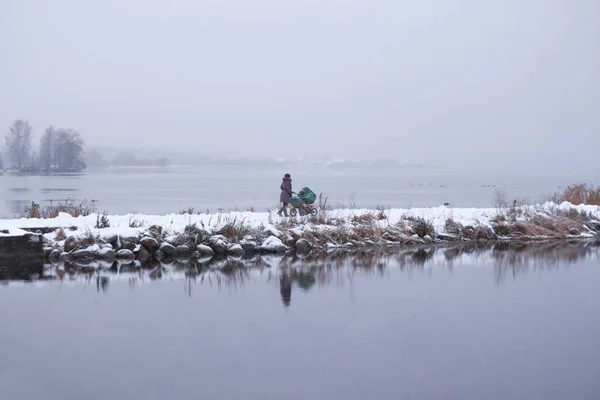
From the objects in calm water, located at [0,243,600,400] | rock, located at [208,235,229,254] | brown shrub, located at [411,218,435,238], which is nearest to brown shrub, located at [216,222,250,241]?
rock, located at [208,235,229,254]

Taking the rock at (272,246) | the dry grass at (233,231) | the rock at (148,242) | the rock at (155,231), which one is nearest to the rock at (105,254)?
the rock at (148,242)

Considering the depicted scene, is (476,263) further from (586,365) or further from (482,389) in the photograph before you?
(482,389)

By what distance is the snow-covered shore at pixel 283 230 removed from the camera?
17500mm

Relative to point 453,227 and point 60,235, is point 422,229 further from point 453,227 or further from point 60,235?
point 60,235

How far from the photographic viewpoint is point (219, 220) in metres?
19.3

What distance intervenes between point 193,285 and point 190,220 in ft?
17.3

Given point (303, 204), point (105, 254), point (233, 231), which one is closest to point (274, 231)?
point (233, 231)

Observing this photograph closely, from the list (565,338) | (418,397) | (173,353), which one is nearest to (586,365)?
(565,338)

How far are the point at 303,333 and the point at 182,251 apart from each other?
8108mm

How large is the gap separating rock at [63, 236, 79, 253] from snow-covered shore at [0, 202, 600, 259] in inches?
1.0

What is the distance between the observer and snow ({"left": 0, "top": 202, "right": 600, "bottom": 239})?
17.8 m

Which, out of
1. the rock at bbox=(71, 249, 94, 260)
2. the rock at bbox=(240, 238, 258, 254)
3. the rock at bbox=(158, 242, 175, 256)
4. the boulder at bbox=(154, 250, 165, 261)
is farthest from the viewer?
the rock at bbox=(240, 238, 258, 254)

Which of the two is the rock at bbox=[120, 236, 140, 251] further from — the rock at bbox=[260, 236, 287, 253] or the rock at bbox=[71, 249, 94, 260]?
the rock at bbox=[260, 236, 287, 253]

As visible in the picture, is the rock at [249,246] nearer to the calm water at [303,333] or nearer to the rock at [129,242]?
the calm water at [303,333]
